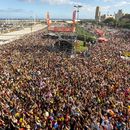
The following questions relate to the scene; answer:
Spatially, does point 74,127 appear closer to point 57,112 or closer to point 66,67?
point 57,112

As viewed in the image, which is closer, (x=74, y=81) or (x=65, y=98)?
(x=65, y=98)

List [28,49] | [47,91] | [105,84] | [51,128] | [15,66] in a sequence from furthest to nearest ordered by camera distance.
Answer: [28,49] < [15,66] < [105,84] < [47,91] < [51,128]

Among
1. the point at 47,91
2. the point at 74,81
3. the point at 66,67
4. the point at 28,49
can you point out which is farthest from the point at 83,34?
the point at 47,91

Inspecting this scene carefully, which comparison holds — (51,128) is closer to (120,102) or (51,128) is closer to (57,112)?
(57,112)

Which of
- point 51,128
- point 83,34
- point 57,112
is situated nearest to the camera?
point 51,128

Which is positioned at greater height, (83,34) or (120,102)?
(120,102)

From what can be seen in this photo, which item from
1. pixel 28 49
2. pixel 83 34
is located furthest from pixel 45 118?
pixel 83 34
